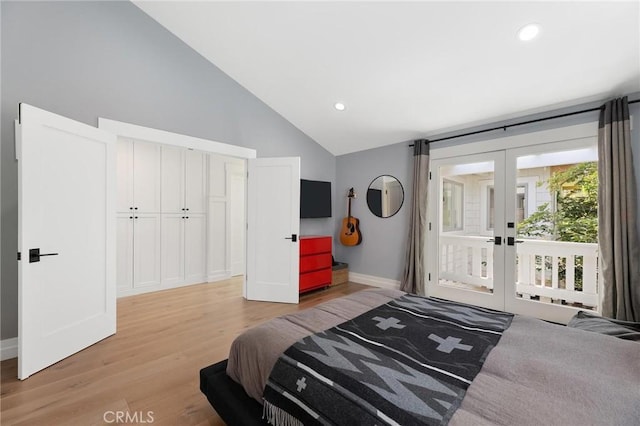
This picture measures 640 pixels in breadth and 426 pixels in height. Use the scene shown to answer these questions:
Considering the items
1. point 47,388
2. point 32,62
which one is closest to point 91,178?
point 32,62

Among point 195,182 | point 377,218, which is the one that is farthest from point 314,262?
point 195,182

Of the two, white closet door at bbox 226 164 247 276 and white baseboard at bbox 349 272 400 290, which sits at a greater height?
white closet door at bbox 226 164 247 276

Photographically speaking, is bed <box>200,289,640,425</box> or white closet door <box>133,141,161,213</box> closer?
bed <box>200,289,640,425</box>

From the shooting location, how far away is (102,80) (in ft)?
8.86

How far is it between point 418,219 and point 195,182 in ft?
12.2

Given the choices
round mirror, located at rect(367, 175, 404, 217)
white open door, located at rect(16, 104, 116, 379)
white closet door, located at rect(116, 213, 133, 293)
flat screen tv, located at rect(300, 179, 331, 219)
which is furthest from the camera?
flat screen tv, located at rect(300, 179, 331, 219)

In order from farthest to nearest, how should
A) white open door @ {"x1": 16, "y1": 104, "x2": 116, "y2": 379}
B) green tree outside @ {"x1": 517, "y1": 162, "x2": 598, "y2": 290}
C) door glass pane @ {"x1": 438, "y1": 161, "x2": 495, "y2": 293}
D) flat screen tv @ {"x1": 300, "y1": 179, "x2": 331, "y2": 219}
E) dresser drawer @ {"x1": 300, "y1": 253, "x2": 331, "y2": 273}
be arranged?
flat screen tv @ {"x1": 300, "y1": 179, "x2": 331, "y2": 219}
dresser drawer @ {"x1": 300, "y1": 253, "x2": 331, "y2": 273}
door glass pane @ {"x1": 438, "y1": 161, "x2": 495, "y2": 293}
green tree outside @ {"x1": 517, "y1": 162, "x2": 598, "y2": 290}
white open door @ {"x1": 16, "y1": 104, "x2": 116, "y2": 379}

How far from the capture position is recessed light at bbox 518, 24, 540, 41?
2174mm

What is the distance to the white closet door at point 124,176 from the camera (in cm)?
395

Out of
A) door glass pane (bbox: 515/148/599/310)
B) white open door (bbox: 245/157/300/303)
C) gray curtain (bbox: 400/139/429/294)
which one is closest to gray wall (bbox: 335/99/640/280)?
gray curtain (bbox: 400/139/429/294)

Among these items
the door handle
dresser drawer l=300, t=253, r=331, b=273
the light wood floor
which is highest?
the door handle

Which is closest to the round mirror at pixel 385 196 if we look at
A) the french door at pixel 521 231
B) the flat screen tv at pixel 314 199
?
the french door at pixel 521 231

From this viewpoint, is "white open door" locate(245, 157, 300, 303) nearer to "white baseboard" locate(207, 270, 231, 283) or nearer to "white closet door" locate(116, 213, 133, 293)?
"white baseboard" locate(207, 270, 231, 283)

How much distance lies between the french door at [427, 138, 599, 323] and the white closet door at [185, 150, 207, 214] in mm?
3831
